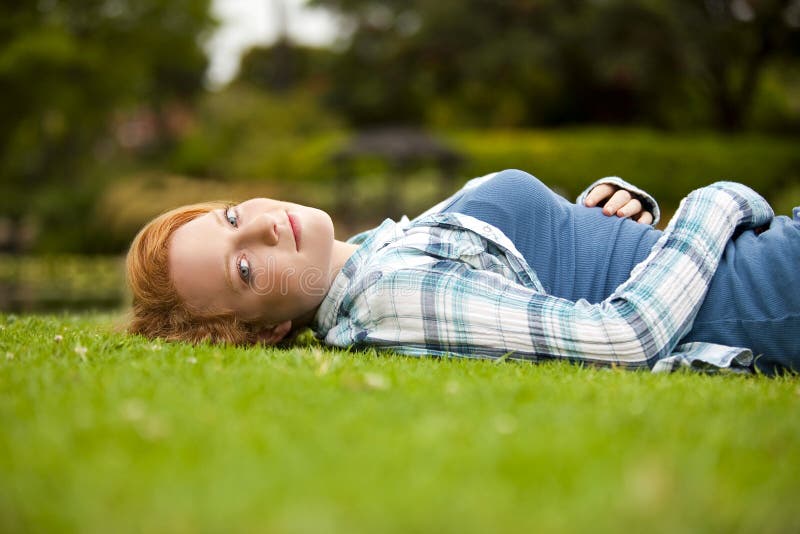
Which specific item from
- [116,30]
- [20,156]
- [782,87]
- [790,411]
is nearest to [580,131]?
[782,87]

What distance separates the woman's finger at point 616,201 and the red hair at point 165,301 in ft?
5.91

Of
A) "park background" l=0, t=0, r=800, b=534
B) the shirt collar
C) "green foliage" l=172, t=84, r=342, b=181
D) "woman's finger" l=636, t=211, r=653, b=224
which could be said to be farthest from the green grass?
"green foliage" l=172, t=84, r=342, b=181

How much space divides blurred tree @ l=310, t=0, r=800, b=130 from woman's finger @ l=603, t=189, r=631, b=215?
65.5 ft

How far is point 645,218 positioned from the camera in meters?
3.35

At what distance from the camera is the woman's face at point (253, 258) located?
3.01 metres

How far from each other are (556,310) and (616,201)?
2.88 feet

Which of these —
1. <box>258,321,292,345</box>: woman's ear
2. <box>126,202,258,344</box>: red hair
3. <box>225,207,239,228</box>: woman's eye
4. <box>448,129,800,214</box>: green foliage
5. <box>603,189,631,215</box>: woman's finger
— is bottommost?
<box>448,129,800,214</box>: green foliage

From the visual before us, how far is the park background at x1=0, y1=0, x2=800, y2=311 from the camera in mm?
17578

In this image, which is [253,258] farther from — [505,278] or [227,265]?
[505,278]

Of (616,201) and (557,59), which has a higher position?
(557,59)

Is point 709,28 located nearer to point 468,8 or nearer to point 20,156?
point 468,8

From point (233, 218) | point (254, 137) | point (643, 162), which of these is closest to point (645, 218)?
point (233, 218)

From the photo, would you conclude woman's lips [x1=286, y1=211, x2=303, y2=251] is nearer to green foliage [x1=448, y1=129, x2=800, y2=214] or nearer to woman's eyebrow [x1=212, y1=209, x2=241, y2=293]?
woman's eyebrow [x1=212, y1=209, x2=241, y2=293]

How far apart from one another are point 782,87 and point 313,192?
18796 mm
